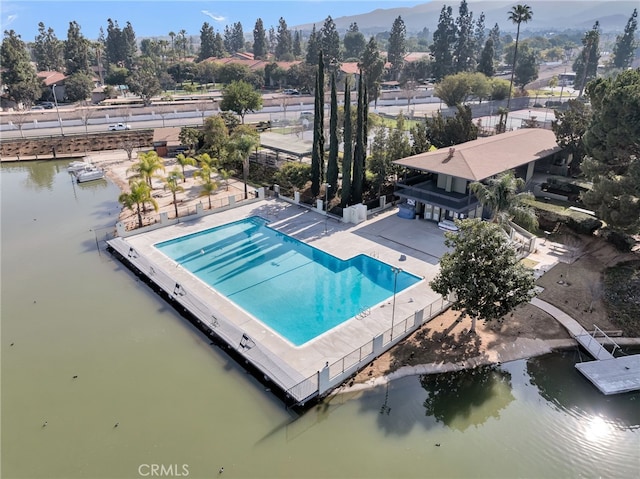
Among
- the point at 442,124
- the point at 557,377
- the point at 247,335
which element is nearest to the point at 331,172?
the point at 442,124

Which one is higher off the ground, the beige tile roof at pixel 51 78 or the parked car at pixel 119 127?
the beige tile roof at pixel 51 78

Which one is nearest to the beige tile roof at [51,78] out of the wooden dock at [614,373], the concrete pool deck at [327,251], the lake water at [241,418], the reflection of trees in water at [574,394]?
the concrete pool deck at [327,251]

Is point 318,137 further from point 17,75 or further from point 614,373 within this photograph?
point 17,75

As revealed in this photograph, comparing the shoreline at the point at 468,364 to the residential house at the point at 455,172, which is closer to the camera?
the shoreline at the point at 468,364

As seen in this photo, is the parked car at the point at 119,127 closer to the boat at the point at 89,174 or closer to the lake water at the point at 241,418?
the boat at the point at 89,174

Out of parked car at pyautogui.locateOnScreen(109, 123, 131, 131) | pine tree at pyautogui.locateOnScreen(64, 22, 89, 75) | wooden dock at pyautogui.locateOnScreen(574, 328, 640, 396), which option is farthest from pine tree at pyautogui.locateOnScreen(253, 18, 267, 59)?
wooden dock at pyautogui.locateOnScreen(574, 328, 640, 396)

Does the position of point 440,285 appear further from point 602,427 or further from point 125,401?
point 125,401

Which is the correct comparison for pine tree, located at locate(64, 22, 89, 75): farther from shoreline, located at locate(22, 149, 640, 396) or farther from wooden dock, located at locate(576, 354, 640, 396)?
wooden dock, located at locate(576, 354, 640, 396)
